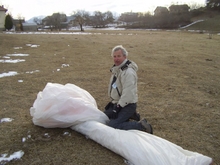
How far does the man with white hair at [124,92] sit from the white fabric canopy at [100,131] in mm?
197

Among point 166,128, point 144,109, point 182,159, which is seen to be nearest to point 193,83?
point 144,109

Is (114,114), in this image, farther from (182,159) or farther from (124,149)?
(182,159)

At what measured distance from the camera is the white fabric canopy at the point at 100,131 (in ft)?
6.81

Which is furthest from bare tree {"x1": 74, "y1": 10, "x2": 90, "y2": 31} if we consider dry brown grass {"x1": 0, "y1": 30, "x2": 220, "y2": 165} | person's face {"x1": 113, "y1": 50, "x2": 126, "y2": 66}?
person's face {"x1": 113, "y1": 50, "x2": 126, "y2": 66}

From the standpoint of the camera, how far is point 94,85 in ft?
16.8

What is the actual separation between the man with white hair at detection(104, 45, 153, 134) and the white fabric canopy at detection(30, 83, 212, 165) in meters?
0.20

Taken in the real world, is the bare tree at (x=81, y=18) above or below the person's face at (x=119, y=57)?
above

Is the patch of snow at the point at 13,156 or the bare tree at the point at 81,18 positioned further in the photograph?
the bare tree at the point at 81,18

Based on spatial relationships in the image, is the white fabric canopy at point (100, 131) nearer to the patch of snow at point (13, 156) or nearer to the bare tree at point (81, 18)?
the patch of snow at point (13, 156)

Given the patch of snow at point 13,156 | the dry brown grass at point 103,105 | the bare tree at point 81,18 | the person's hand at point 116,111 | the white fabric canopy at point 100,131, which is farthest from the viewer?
the bare tree at point 81,18

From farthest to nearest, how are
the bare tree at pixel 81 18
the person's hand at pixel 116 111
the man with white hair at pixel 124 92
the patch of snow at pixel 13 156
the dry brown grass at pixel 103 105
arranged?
the bare tree at pixel 81 18
the person's hand at pixel 116 111
the man with white hair at pixel 124 92
the dry brown grass at pixel 103 105
the patch of snow at pixel 13 156

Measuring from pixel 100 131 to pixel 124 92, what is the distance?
609mm

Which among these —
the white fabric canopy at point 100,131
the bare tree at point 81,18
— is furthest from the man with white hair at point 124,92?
the bare tree at point 81,18

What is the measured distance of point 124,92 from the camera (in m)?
2.73
